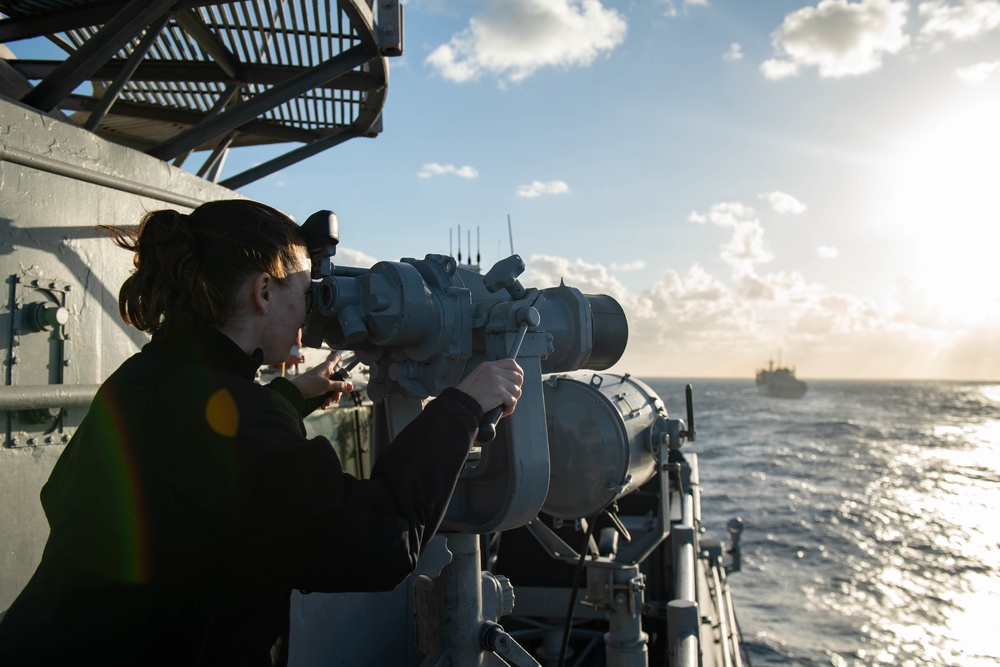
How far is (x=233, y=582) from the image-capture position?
1.46 metres

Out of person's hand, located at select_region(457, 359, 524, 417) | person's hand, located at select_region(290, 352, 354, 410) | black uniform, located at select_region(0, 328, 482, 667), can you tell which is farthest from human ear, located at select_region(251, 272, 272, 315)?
person's hand, located at select_region(290, 352, 354, 410)

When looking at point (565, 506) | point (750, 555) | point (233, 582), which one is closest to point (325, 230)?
point (233, 582)

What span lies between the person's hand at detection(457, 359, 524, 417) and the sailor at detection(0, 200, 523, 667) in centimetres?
22

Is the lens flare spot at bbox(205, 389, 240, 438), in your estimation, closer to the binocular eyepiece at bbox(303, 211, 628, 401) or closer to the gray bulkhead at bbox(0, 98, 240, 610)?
the binocular eyepiece at bbox(303, 211, 628, 401)

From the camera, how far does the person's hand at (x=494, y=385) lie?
1771 mm

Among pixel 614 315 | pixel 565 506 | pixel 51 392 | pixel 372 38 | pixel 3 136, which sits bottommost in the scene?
pixel 565 506

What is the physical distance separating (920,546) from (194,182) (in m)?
21.0

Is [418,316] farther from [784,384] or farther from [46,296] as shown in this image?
[784,384]

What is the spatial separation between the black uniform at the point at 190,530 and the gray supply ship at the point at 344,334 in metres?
0.46

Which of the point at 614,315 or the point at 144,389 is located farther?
the point at 614,315

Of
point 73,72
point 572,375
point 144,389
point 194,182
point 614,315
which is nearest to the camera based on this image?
point 144,389

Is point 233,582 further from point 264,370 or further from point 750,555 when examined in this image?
point 750,555

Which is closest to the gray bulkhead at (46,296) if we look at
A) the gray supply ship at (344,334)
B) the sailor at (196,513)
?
the gray supply ship at (344,334)

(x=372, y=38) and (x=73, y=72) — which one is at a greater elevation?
(x=372, y=38)
